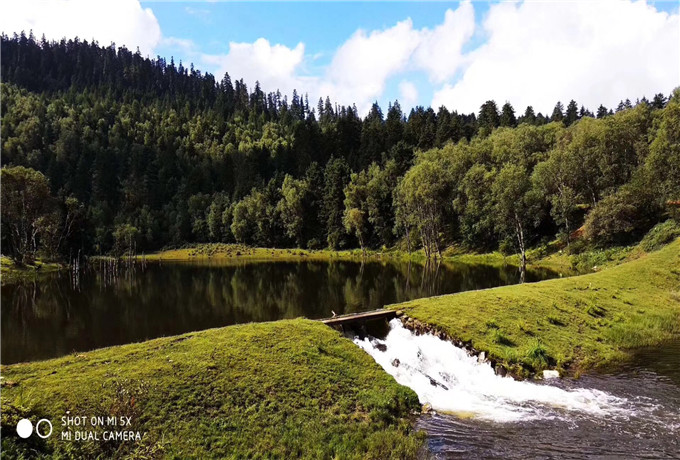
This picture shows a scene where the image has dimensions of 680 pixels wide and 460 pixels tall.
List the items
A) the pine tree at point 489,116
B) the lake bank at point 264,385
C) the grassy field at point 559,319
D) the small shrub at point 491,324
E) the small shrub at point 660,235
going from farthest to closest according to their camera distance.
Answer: the pine tree at point 489,116, the small shrub at point 660,235, the small shrub at point 491,324, the grassy field at point 559,319, the lake bank at point 264,385

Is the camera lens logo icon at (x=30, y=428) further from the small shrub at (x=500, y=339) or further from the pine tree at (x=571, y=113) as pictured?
the pine tree at (x=571, y=113)

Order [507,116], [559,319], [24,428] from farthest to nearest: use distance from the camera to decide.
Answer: [507,116], [559,319], [24,428]

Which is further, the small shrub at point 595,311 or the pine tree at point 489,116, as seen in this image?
the pine tree at point 489,116

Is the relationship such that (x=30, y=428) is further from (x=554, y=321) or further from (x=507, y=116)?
(x=507, y=116)

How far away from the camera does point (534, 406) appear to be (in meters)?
19.2

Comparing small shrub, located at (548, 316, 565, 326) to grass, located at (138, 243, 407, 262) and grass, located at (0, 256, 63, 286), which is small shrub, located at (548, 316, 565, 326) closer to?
grass, located at (138, 243, 407, 262)

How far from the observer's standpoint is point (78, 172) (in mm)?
189000

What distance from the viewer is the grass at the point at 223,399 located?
14.1 m

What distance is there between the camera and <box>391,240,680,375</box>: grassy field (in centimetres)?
2559

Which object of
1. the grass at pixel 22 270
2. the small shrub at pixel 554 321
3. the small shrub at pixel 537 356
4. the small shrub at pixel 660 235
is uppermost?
the small shrub at pixel 660 235

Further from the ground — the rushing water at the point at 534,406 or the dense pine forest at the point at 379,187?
the dense pine forest at the point at 379,187

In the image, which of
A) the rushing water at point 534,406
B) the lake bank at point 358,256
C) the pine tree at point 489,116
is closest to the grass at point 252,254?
the lake bank at point 358,256

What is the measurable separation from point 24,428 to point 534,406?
68.1ft

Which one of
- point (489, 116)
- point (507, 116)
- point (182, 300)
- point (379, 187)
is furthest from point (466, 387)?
point (489, 116)
